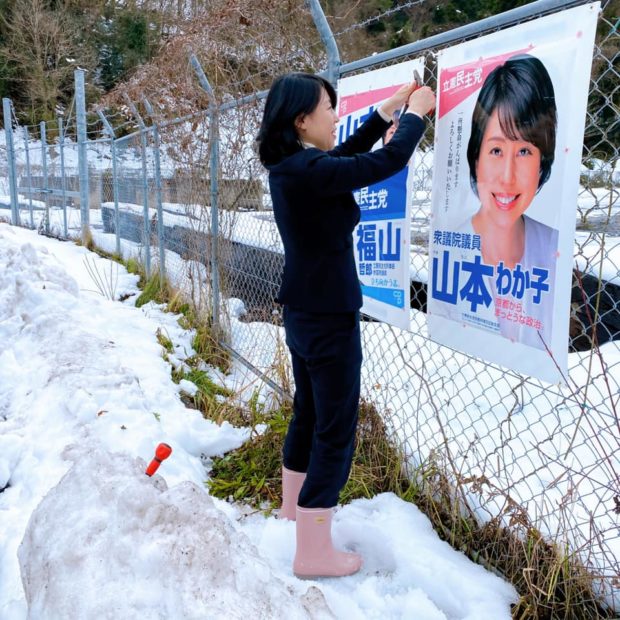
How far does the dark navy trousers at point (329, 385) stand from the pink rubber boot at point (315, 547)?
4 cm

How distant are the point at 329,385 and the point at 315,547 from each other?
615 millimetres

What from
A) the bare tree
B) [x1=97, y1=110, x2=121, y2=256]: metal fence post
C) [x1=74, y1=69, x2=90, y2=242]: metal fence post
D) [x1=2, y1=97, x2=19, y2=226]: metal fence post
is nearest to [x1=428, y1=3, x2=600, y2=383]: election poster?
[x1=97, y1=110, x2=121, y2=256]: metal fence post

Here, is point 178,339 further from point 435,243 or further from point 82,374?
point 435,243

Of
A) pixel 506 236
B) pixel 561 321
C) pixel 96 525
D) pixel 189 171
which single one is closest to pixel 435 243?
pixel 506 236

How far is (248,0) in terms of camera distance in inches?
155

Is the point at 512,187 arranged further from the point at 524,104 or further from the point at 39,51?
the point at 39,51

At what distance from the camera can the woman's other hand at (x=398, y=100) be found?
2.03 meters

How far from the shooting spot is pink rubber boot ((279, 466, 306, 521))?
2361mm

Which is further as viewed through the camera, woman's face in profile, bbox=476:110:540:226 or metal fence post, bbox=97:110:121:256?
metal fence post, bbox=97:110:121:256

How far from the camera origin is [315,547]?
207cm

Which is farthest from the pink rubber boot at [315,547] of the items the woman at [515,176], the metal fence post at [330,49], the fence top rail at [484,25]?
the metal fence post at [330,49]

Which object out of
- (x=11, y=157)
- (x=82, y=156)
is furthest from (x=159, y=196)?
(x=11, y=157)

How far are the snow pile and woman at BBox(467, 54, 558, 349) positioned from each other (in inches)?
44.1

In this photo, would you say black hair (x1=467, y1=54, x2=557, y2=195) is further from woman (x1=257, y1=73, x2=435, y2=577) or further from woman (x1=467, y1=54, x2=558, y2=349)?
woman (x1=257, y1=73, x2=435, y2=577)
